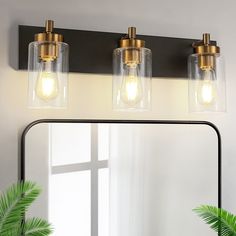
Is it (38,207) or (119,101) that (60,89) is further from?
(38,207)

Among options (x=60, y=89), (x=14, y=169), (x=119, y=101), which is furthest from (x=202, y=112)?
(x=14, y=169)

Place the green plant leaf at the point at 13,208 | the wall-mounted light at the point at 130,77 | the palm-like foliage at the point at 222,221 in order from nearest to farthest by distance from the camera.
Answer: the green plant leaf at the point at 13,208
the palm-like foliage at the point at 222,221
the wall-mounted light at the point at 130,77

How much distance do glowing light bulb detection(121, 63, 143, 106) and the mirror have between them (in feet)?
0.19

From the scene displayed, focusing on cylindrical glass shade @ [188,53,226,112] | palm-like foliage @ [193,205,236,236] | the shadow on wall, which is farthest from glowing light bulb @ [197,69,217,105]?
the shadow on wall

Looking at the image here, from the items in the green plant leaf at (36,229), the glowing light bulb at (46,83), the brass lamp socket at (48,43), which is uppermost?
the brass lamp socket at (48,43)

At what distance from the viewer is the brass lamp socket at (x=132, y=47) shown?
0.88m

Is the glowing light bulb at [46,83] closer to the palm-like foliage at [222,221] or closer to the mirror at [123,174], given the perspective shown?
the mirror at [123,174]

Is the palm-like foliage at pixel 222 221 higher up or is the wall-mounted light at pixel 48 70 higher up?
the wall-mounted light at pixel 48 70

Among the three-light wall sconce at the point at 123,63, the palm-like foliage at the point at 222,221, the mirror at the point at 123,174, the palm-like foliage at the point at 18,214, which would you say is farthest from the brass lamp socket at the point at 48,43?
the palm-like foliage at the point at 222,221

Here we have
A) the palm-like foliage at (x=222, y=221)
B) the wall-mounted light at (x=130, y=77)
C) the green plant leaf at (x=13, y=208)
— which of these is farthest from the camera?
the wall-mounted light at (x=130, y=77)

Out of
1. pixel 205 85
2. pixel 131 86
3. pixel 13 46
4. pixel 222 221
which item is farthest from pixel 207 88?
pixel 13 46

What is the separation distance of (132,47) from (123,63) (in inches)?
1.6

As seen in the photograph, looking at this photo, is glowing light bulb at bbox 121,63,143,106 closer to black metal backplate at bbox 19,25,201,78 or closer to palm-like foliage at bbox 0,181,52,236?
black metal backplate at bbox 19,25,201,78

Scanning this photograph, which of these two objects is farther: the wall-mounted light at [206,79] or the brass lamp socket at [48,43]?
the wall-mounted light at [206,79]
